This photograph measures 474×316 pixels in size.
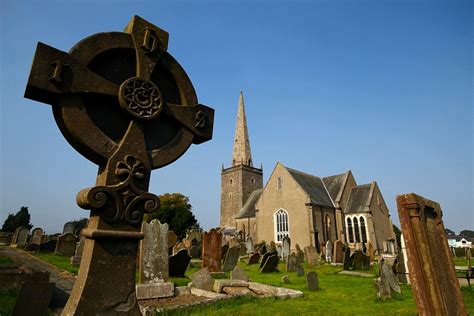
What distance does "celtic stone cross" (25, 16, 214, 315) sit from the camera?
2723 millimetres

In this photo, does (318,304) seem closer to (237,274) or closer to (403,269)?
(237,274)

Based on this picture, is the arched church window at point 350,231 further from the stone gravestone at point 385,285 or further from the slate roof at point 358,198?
the stone gravestone at point 385,285

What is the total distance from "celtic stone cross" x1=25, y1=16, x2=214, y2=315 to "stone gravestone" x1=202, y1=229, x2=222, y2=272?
8.89 metres

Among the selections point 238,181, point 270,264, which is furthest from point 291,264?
point 238,181

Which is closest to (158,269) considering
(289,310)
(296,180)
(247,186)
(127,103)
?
(289,310)

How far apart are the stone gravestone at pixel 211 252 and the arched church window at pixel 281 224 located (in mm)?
20783

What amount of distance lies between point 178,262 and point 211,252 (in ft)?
6.03

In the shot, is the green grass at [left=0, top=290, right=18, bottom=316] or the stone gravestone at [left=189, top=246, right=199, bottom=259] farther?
the stone gravestone at [left=189, top=246, right=199, bottom=259]

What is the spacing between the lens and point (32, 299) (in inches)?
171

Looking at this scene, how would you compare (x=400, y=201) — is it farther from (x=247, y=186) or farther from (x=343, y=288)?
(x=247, y=186)

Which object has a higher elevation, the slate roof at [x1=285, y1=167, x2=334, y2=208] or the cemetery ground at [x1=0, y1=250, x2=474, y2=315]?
the slate roof at [x1=285, y1=167, x2=334, y2=208]

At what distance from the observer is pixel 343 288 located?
9.05 metres

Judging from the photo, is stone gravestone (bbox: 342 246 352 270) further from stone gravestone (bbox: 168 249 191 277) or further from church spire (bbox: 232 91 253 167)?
church spire (bbox: 232 91 253 167)

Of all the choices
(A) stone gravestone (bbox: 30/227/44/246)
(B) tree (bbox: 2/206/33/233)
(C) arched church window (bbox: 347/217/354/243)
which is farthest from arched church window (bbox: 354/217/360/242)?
(B) tree (bbox: 2/206/33/233)
